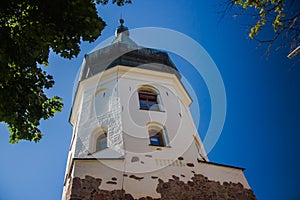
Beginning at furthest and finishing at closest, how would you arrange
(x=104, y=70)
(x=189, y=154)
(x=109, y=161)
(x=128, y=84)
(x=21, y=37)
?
1. (x=104, y=70)
2. (x=128, y=84)
3. (x=189, y=154)
4. (x=109, y=161)
5. (x=21, y=37)

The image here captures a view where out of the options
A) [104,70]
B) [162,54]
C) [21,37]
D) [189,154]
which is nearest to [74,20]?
[21,37]

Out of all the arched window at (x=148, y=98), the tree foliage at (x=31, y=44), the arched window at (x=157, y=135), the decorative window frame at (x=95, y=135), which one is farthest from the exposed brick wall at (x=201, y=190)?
the tree foliage at (x=31, y=44)

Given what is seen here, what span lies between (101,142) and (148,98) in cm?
346

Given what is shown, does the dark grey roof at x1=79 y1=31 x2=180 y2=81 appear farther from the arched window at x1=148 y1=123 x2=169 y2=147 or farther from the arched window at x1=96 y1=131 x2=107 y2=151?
the arched window at x1=96 y1=131 x2=107 y2=151

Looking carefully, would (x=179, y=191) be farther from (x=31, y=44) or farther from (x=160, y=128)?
(x=31, y=44)

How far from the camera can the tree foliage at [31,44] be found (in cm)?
489

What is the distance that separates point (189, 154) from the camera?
384 inches

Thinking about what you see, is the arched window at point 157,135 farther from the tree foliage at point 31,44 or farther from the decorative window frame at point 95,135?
the tree foliage at point 31,44

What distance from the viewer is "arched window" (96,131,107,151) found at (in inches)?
400

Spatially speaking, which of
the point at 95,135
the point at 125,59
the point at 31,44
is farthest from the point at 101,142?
the point at 31,44

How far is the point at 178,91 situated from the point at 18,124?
9.85m

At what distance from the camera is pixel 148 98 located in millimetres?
12641

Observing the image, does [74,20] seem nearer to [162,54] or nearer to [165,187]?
[165,187]

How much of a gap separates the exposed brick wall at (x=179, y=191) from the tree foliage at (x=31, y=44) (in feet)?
7.79
